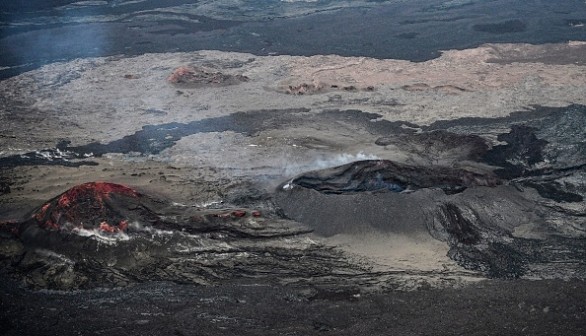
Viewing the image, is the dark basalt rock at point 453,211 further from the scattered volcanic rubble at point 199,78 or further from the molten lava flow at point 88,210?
the scattered volcanic rubble at point 199,78

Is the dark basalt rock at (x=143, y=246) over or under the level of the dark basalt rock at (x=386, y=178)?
under

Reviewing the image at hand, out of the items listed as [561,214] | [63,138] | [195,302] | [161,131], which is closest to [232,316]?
[195,302]

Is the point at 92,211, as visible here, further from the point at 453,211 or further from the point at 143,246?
the point at 453,211

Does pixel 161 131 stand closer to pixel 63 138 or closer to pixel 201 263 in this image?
pixel 63 138

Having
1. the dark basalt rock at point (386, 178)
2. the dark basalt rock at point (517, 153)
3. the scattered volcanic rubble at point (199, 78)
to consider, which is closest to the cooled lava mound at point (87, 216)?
the dark basalt rock at point (386, 178)

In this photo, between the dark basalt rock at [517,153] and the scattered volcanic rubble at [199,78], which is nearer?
the dark basalt rock at [517,153]

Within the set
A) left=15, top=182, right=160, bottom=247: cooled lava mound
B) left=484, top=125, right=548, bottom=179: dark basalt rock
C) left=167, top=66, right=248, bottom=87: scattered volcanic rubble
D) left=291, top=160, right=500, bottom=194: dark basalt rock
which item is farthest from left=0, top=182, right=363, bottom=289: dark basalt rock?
left=167, top=66, right=248, bottom=87: scattered volcanic rubble
